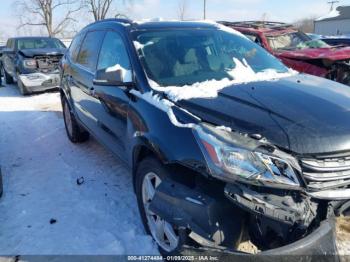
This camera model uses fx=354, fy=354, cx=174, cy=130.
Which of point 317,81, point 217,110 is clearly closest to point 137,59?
point 217,110

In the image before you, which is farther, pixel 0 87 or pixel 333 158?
pixel 0 87

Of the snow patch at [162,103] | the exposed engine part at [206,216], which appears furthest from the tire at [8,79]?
the exposed engine part at [206,216]

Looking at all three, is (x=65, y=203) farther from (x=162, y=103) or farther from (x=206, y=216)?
(x=206, y=216)

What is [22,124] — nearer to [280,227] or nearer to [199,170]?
[199,170]

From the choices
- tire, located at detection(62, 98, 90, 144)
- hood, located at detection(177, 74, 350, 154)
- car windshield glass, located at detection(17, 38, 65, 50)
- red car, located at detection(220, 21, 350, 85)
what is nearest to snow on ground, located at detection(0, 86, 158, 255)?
tire, located at detection(62, 98, 90, 144)

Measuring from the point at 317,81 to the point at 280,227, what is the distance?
1666 mm

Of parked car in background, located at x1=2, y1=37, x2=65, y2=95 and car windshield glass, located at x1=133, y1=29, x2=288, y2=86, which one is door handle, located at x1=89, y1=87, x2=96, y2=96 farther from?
parked car in background, located at x1=2, y1=37, x2=65, y2=95

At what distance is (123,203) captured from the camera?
3658 millimetres

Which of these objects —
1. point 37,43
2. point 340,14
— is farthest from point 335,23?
point 37,43

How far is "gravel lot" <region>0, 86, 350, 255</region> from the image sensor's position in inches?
117

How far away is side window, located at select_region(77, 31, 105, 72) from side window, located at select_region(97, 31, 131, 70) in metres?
0.20

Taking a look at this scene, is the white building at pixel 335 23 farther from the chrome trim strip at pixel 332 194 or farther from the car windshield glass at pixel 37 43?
the chrome trim strip at pixel 332 194

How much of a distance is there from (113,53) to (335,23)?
201ft

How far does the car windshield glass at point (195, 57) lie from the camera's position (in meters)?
3.12
